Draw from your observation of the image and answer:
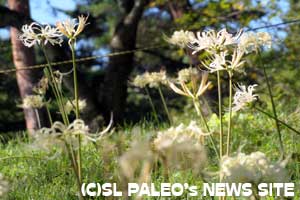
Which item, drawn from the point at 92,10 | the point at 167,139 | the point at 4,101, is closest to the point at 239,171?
the point at 167,139

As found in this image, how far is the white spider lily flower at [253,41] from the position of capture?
1583 millimetres

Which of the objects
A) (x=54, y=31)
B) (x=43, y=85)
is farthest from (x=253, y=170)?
(x=43, y=85)

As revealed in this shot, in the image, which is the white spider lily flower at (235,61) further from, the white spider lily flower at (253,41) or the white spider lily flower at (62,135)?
the white spider lily flower at (62,135)

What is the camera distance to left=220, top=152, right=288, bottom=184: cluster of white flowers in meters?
1.02

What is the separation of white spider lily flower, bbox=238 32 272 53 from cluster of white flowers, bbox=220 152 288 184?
1.75ft

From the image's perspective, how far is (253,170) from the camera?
1.03 meters

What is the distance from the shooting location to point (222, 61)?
4.50 feet

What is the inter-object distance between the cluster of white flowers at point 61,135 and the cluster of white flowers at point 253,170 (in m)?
0.23

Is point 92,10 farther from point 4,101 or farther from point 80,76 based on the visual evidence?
point 80,76

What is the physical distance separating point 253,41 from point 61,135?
93cm

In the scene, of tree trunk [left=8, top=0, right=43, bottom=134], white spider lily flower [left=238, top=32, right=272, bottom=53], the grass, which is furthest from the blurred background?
white spider lily flower [left=238, top=32, right=272, bottom=53]

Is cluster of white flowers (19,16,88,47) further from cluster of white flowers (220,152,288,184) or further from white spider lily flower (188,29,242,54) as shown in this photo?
cluster of white flowers (220,152,288,184)

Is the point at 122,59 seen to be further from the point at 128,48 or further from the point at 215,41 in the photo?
the point at 215,41

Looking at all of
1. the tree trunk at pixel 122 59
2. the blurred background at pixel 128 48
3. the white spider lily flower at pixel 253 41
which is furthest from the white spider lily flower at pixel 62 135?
the tree trunk at pixel 122 59
